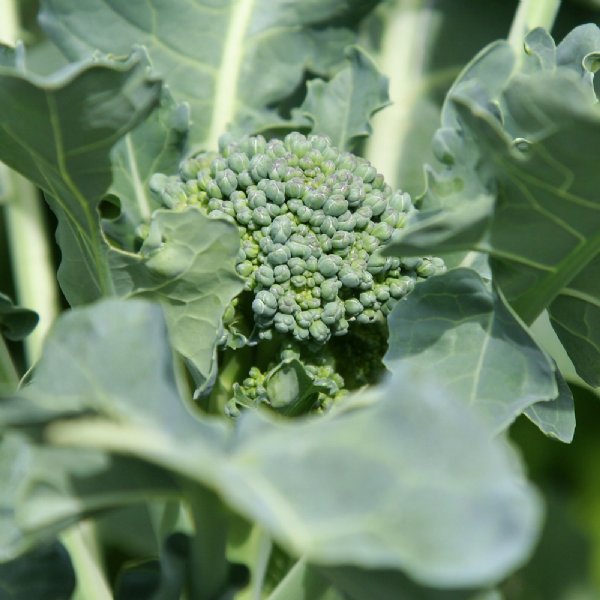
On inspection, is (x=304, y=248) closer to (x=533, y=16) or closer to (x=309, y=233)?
(x=309, y=233)

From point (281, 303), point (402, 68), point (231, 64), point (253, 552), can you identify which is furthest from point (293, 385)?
point (402, 68)

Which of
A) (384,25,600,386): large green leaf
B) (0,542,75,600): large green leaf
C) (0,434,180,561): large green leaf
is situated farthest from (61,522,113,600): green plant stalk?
(384,25,600,386): large green leaf

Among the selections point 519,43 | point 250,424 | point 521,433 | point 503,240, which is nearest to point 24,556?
point 250,424

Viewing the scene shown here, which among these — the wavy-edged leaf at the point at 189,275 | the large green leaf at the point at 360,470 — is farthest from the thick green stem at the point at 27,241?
the large green leaf at the point at 360,470

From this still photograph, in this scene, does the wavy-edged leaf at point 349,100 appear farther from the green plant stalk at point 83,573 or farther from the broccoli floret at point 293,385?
the green plant stalk at point 83,573

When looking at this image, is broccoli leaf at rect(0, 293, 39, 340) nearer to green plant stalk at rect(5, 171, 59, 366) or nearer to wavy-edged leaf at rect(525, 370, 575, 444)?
green plant stalk at rect(5, 171, 59, 366)

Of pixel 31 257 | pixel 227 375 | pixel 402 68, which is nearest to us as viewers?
pixel 227 375

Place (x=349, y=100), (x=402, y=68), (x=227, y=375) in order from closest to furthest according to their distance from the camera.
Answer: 1. (x=227, y=375)
2. (x=349, y=100)
3. (x=402, y=68)
